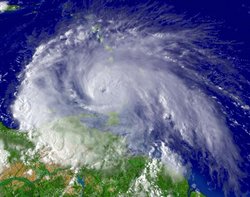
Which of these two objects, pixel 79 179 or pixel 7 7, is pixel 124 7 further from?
pixel 79 179

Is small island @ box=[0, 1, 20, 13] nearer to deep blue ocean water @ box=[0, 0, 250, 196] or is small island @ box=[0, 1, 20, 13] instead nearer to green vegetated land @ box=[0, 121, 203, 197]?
deep blue ocean water @ box=[0, 0, 250, 196]

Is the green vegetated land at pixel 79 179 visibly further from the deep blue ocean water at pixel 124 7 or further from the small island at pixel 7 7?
the small island at pixel 7 7

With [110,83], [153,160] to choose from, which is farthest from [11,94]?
[153,160]

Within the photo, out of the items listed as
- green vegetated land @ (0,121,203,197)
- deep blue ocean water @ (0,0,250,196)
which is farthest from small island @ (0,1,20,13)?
green vegetated land @ (0,121,203,197)

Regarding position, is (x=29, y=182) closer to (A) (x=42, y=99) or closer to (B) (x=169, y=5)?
(A) (x=42, y=99)

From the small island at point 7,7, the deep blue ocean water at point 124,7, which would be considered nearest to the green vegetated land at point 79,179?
the deep blue ocean water at point 124,7
